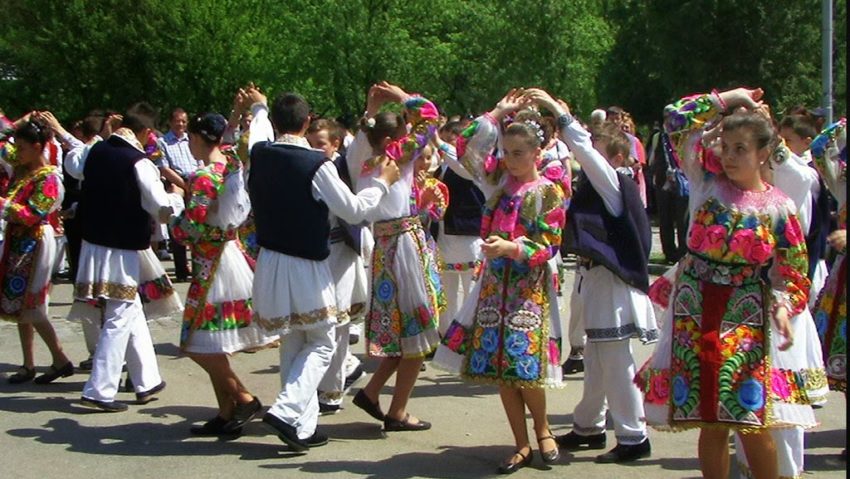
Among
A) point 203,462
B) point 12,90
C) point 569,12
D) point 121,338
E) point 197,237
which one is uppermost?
point 569,12

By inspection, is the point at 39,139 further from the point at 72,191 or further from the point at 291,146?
the point at 72,191

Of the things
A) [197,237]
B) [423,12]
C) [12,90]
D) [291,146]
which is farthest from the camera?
[423,12]

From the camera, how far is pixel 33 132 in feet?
26.8

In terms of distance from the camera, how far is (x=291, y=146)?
6.39 metres

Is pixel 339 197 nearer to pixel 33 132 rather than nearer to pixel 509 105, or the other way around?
pixel 509 105

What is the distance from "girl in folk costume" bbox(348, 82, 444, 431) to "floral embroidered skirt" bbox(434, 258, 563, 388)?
86 centimetres

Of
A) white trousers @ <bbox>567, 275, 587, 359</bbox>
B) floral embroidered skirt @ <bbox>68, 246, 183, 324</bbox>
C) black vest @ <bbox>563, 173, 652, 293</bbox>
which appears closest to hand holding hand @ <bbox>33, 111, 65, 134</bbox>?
floral embroidered skirt @ <bbox>68, 246, 183, 324</bbox>

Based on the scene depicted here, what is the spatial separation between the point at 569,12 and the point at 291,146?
2936 centimetres

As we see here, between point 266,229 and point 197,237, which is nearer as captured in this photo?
point 266,229

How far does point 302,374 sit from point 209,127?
5.38ft

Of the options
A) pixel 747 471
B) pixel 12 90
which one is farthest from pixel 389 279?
pixel 12 90

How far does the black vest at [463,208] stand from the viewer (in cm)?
910

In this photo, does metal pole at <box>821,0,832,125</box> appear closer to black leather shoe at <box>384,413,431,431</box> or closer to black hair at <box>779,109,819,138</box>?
black hair at <box>779,109,819,138</box>

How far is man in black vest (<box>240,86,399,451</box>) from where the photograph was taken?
6293 millimetres
